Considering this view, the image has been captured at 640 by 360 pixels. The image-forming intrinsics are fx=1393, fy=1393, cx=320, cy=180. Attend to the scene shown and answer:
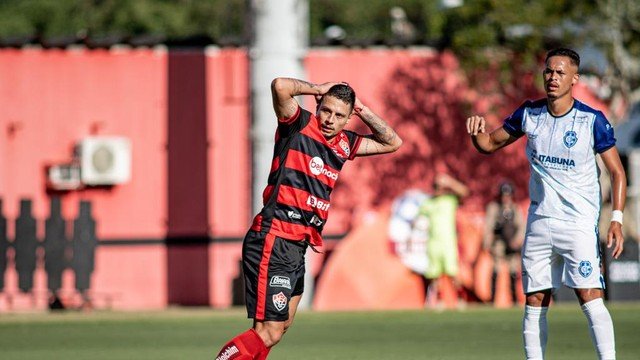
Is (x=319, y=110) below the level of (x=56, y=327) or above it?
above

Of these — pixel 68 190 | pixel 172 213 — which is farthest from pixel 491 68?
pixel 68 190

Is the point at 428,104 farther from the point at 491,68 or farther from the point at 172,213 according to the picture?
the point at 172,213

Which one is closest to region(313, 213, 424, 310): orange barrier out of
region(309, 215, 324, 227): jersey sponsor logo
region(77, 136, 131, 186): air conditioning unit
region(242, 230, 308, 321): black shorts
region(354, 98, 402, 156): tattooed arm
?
region(77, 136, 131, 186): air conditioning unit

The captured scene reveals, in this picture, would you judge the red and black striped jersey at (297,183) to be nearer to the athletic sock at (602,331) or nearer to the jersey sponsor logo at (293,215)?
the jersey sponsor logo at (293,215)

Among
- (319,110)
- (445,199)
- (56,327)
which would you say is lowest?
(56,327)

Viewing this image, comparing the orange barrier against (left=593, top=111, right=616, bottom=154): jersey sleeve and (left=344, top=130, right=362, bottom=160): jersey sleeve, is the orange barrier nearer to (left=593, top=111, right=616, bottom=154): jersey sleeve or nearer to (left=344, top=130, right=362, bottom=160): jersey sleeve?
(left=344, top=130, right=362, bottom=160): jersey sleeve

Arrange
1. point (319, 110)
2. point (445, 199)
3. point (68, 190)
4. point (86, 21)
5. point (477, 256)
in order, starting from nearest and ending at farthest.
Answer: point (319, 110) → point (445, 199) → point (477, 256) → point (68, 190) → point (86, 21)

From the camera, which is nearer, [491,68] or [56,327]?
[56,327]

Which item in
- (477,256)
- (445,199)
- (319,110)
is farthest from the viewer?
(477,256)

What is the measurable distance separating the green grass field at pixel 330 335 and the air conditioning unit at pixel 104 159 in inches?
173

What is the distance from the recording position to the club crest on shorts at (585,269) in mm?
9656

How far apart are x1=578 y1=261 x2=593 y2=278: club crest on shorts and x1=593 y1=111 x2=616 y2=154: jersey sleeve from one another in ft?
2.61

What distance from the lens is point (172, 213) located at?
87.5 feet

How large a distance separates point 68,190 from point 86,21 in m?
21.3
